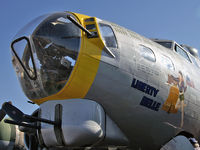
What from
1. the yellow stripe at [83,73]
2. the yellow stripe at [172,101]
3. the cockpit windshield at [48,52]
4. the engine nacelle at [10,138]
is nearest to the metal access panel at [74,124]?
the yellow stripe at [83,73]

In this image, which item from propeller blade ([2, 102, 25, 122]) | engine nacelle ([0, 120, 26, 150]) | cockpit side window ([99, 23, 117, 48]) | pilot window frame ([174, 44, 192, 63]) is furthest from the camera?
engine nacelle ([0, 120, 26, 150])

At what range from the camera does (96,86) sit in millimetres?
5164

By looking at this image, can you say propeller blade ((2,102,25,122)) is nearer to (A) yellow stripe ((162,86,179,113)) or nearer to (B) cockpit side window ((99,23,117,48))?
(B) cockpit side window ((99,23,117,48))

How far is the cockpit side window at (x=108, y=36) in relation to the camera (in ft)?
18.1

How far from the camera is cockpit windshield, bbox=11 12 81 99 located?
205 inches

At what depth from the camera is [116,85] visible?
532cm

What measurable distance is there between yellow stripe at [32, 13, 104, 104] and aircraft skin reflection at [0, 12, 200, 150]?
0.02 metres

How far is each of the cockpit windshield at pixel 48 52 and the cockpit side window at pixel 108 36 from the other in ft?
1.73

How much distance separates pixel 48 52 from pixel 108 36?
4.15ft

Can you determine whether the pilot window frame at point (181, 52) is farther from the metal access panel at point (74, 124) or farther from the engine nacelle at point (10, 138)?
the engine nacelle at point (10, 138)

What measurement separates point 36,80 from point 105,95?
1430mm

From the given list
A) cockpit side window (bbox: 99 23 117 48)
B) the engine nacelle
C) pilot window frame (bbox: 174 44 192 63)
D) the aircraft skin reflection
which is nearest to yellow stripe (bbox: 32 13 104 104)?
the aircraft skin reflection

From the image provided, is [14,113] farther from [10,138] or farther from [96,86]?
[10,138]

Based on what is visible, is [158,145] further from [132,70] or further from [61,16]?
[61,16]
